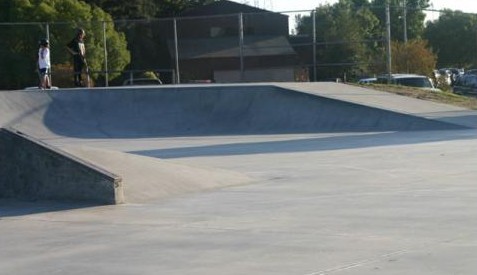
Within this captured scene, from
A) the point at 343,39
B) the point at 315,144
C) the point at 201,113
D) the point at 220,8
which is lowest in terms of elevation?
the point at 315,144

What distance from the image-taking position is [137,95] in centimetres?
2544

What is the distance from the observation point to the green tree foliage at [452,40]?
84188 mm

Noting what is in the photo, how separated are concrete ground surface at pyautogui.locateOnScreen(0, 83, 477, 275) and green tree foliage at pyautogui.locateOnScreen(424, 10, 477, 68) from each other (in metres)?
65.0

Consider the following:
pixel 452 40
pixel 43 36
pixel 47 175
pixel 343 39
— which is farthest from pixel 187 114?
pixel 452 40

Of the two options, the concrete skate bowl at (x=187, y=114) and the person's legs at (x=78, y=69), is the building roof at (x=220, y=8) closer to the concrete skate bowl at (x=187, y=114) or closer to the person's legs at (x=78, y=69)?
the person's legs at (x=78, y=69)

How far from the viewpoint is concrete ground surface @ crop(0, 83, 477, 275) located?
7.35 m

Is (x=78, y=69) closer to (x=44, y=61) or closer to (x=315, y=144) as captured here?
(x=44, y=61)

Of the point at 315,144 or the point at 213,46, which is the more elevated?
the point at 213,46

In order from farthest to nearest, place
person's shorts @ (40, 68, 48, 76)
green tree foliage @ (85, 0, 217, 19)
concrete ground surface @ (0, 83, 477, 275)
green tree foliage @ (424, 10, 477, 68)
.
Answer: green tree foliage @ (424, 10, 477, 68) → green tree foliage @ (85, 0, 217, 19) → person's shorts @ (40, 68, 48, 76) → concrete ground surface @ (0, 83, 477, 275)

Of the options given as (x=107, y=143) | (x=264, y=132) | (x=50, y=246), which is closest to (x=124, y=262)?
(x=50, y=246)

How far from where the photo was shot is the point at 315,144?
741 inches

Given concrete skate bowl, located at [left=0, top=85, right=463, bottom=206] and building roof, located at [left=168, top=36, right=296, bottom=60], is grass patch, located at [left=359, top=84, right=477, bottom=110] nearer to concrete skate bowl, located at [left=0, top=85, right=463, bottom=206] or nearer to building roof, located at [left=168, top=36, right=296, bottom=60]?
concrete skate bowl, located at [left=0, top=85, right=463, bottom=206]

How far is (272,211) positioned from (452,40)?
3183 inches

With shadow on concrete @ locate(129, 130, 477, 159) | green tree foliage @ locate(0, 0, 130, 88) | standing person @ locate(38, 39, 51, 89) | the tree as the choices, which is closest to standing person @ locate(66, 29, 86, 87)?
standing person @ locate(38, 39, 51, 89)
